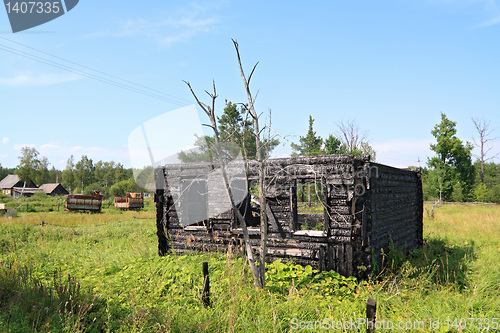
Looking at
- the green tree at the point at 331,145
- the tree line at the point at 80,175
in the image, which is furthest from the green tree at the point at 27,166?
the green tree at the point at 331,145

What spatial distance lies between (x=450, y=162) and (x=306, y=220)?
34145mm

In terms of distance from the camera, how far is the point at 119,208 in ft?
111

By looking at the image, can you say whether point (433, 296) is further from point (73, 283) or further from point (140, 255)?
point (140, 255)

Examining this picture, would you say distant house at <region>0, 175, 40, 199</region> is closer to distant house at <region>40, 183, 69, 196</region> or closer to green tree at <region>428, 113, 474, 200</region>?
distant house at <region>40, 183, 69, 196</region>

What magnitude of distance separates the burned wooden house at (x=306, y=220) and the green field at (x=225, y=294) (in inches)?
20.9

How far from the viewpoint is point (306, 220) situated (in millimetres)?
11156

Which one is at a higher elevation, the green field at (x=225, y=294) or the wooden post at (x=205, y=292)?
the wooden post at (x=205, y=292)

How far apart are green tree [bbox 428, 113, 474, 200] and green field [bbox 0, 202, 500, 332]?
28.0 metres

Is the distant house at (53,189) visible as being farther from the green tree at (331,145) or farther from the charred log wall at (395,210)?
the charred log wall at (395,210)

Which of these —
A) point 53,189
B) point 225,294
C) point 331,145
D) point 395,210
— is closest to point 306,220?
point 395,210

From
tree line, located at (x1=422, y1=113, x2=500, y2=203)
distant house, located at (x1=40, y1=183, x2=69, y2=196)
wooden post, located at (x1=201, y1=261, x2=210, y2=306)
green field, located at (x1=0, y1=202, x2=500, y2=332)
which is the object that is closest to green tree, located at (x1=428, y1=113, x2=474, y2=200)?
tree line, located at (x1=422, y1=113, x2=500, y2=203)

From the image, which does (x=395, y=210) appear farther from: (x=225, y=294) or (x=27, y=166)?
(x=27, y=166)

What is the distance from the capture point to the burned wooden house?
7.32m

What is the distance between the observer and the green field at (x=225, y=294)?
4.55 metres
